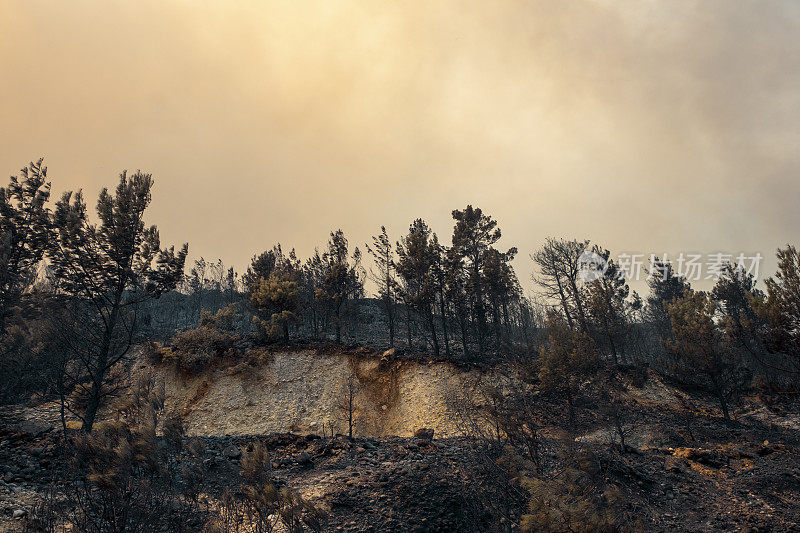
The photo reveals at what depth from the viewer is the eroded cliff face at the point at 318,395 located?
20297mm

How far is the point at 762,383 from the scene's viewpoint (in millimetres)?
14453

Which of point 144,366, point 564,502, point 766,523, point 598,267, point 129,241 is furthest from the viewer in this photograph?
point 598,267

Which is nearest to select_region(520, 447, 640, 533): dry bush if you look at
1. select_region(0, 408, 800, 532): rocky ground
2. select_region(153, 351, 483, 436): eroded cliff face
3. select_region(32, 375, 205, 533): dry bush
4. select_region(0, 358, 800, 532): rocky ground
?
select_region(0, 358, 800, 532): rocky ground

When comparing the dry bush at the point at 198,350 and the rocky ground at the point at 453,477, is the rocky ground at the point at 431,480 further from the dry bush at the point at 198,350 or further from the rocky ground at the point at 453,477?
the dry bush at the point at 198,350

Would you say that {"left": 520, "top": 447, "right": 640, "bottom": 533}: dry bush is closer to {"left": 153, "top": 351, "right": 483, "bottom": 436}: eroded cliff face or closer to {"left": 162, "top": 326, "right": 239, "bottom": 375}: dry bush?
{"left": 153, "top": 351, "right": 483, "bottom": 436}: eroded cliff face

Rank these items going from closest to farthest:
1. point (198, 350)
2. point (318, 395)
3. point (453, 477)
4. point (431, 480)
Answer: point (431, 480) → point (453, 477) → point (318, 395) → point (198, 350)

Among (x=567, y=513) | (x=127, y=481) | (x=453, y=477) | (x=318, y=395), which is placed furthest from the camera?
(x=318, y=395)

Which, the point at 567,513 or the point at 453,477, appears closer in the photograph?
the point at 567,513

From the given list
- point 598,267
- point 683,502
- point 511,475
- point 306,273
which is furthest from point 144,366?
point 598,267

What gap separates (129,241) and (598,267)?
3701cm

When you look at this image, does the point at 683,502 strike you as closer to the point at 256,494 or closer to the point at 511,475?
the point at 511,475

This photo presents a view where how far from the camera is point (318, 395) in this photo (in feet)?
74.5

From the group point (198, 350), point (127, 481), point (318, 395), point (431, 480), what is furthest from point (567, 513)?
point (198, 350)

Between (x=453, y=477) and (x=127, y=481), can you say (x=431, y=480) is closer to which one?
(x=453, y=477)
